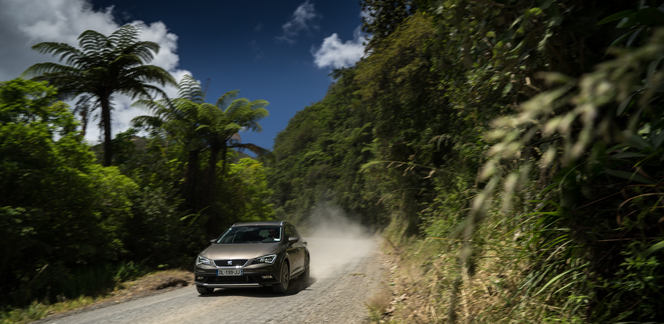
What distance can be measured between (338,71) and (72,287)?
27.6 metres

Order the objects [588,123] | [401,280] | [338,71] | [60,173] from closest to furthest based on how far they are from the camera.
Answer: [588,123], [401,280], [60,173], [338,71]

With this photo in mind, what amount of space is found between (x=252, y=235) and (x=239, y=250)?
1.23m

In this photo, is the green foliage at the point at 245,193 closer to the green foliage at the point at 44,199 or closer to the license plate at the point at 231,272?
the green foliage at the point at 44,199

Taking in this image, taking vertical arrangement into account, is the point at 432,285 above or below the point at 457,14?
below

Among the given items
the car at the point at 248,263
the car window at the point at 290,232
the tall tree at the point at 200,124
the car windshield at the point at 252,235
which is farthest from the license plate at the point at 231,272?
the tall tree at the point at 200,124

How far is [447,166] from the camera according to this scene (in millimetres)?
12031

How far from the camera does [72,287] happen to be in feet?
32.5

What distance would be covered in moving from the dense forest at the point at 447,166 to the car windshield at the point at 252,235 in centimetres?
308

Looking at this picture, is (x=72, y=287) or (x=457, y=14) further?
(x=72, y=287)

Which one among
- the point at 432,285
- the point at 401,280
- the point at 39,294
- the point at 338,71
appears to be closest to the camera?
the point at 432,285

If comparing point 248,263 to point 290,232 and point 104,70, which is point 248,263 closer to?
point 290,232

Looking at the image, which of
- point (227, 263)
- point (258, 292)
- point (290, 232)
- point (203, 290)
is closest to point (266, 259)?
point (227, 263)

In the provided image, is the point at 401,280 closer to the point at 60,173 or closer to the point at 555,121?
the point at 555,121

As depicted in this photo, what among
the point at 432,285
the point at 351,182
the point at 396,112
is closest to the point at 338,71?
the point at 351,182
